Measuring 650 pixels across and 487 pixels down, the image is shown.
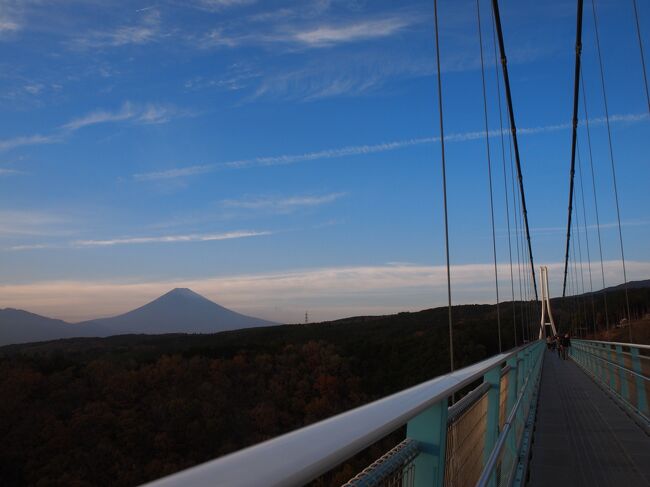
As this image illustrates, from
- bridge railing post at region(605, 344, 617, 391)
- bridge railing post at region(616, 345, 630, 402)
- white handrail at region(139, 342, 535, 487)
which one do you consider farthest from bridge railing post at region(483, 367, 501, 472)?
bridge railing post at region(605, 344, 617, 391)

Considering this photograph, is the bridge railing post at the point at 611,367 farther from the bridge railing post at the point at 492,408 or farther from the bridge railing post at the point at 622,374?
the bridge railing post at the point at 492,408

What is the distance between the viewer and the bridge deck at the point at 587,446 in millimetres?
3973

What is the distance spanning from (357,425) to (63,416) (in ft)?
126

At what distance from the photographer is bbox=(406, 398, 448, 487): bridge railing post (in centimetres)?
136

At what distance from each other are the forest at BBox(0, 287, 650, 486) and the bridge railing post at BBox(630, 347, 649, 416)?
23.6 m

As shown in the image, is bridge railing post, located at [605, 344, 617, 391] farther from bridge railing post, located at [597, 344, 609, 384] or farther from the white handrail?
the white handrail

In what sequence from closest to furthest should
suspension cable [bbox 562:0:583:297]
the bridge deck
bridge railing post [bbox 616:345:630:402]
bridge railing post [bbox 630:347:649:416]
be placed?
the bridge deck → bridge railing post [bbox 630:347:649:416] → bridge railing post [bbox 616:345:630:402] → suspension cable [bbox 562:0:583:297]

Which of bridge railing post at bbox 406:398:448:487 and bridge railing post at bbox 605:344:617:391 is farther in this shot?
bridge railing post at bbox 605:344:617:391

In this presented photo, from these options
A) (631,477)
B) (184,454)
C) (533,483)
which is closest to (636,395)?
(631,477)

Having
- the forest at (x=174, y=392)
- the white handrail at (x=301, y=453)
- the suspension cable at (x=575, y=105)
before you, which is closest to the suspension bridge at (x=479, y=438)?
the white handrail at (x=301, y=453)

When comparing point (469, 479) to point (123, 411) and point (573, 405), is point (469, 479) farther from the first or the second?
point (123, 411)

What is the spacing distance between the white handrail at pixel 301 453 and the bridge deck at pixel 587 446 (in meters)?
3.28

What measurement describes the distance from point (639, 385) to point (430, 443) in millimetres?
5805

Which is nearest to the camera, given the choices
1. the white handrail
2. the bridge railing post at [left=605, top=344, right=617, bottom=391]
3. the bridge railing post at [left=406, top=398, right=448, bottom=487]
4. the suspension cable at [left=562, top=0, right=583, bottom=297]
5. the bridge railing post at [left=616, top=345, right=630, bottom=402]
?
the white handrail
